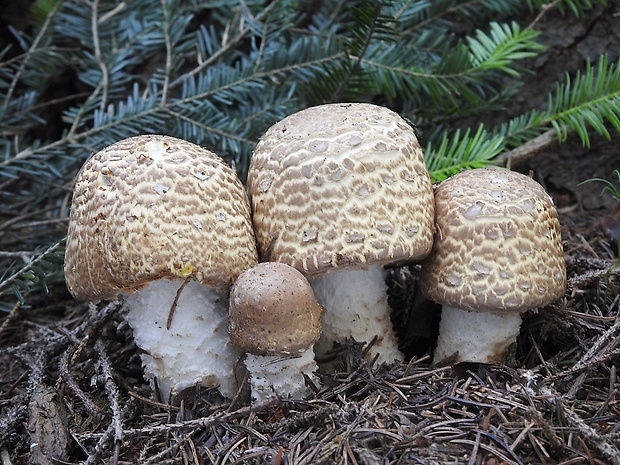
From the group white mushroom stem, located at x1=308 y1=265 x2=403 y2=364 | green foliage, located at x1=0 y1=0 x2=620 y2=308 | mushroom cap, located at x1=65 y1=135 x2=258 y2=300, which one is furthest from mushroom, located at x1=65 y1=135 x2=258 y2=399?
green foliage, located at x1=0 y1=0 x2=620 y2=308

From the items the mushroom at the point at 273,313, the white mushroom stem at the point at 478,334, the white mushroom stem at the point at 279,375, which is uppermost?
the mushroom at the point at 273,313

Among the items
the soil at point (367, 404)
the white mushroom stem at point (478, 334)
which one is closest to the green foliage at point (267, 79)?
the soil at point (367, 404)

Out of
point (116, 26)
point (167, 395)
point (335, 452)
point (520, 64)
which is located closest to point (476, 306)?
point (335, 452)

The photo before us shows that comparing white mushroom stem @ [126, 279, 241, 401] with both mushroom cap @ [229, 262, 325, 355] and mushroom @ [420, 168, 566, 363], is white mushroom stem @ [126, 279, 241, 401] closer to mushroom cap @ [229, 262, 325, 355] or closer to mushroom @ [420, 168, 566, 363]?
mushroom cap @ [229, 262, 325, 355]

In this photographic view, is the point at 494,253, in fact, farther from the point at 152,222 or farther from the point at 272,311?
Answer: the point at 152,222

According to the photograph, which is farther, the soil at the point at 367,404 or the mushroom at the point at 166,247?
the mushroom at the point at 166,247

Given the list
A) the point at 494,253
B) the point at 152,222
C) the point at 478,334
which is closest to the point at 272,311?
the point at 152,222

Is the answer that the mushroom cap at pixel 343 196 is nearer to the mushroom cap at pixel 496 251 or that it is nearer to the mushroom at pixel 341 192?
the mushroom at pixel 341 192
